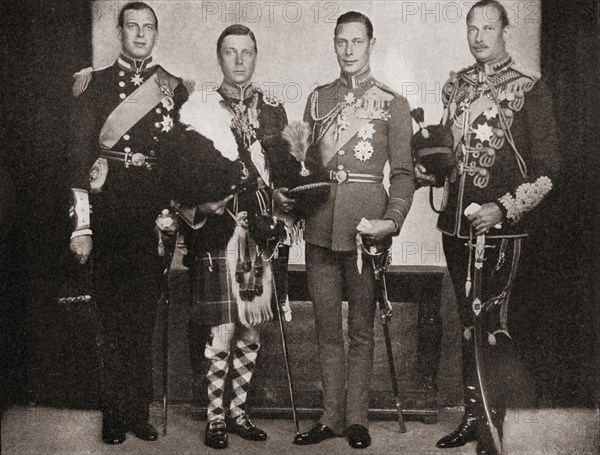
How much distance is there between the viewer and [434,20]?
294 centimetres

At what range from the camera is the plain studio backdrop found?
2.92 metres

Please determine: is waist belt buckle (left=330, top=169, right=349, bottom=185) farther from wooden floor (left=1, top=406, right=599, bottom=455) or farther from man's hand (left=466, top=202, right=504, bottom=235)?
wooden floor (left=1, top=406, right=599, bottom=455)

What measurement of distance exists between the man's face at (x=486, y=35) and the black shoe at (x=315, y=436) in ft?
4.98

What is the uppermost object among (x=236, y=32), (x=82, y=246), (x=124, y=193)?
(x=236, y=32)

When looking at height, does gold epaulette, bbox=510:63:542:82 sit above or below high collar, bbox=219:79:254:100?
above

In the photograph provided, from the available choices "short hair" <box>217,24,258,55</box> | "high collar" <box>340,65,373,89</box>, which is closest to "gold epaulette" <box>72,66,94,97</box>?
"short hair" <box>217,24,258,55</box>

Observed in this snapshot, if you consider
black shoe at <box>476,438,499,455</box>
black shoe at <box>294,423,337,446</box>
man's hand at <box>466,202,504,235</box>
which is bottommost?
black shoe at <box>476,438,499,455</box>

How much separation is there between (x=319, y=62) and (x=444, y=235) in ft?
2.72

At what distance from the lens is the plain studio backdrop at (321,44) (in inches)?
115

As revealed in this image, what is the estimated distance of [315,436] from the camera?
2.88 m

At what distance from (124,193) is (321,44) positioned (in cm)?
96

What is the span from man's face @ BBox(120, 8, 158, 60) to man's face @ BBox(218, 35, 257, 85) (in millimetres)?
294

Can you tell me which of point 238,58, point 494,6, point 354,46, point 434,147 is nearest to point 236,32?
point 238,58

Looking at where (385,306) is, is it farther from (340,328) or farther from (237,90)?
(237,90)
